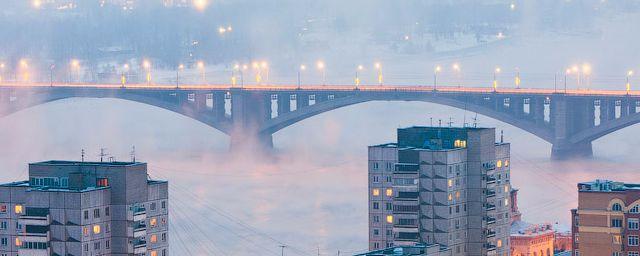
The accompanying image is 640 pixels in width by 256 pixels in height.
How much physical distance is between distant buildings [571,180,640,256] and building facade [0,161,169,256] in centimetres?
2157

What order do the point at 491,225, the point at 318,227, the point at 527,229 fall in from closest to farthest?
1. the point at 491,225
2. the point at 527,229
3. the point at 318,227

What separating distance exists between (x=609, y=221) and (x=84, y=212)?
27.2 m

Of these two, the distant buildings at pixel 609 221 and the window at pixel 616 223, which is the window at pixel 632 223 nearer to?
the distant buildings at pixel 609 221

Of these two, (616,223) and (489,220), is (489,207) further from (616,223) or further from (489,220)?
(616,223)

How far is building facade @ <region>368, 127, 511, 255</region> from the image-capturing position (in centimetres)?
12706

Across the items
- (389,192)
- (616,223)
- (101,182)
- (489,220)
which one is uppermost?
(101,182)

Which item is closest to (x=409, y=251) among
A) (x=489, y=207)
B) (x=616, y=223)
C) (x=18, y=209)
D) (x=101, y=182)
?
(x=616, y=223)

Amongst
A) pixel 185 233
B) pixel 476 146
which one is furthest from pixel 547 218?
pixel 476 146

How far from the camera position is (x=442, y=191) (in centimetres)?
12731

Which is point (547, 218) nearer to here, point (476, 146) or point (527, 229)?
point (527, 229)

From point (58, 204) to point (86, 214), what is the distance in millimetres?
1398

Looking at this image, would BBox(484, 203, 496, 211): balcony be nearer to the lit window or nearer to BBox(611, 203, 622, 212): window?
BBox(611, 203, 622, 212): window

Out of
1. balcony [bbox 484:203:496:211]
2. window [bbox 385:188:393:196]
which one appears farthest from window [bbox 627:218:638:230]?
window [bbox 385:188:393:196]

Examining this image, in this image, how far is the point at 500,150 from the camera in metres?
133
